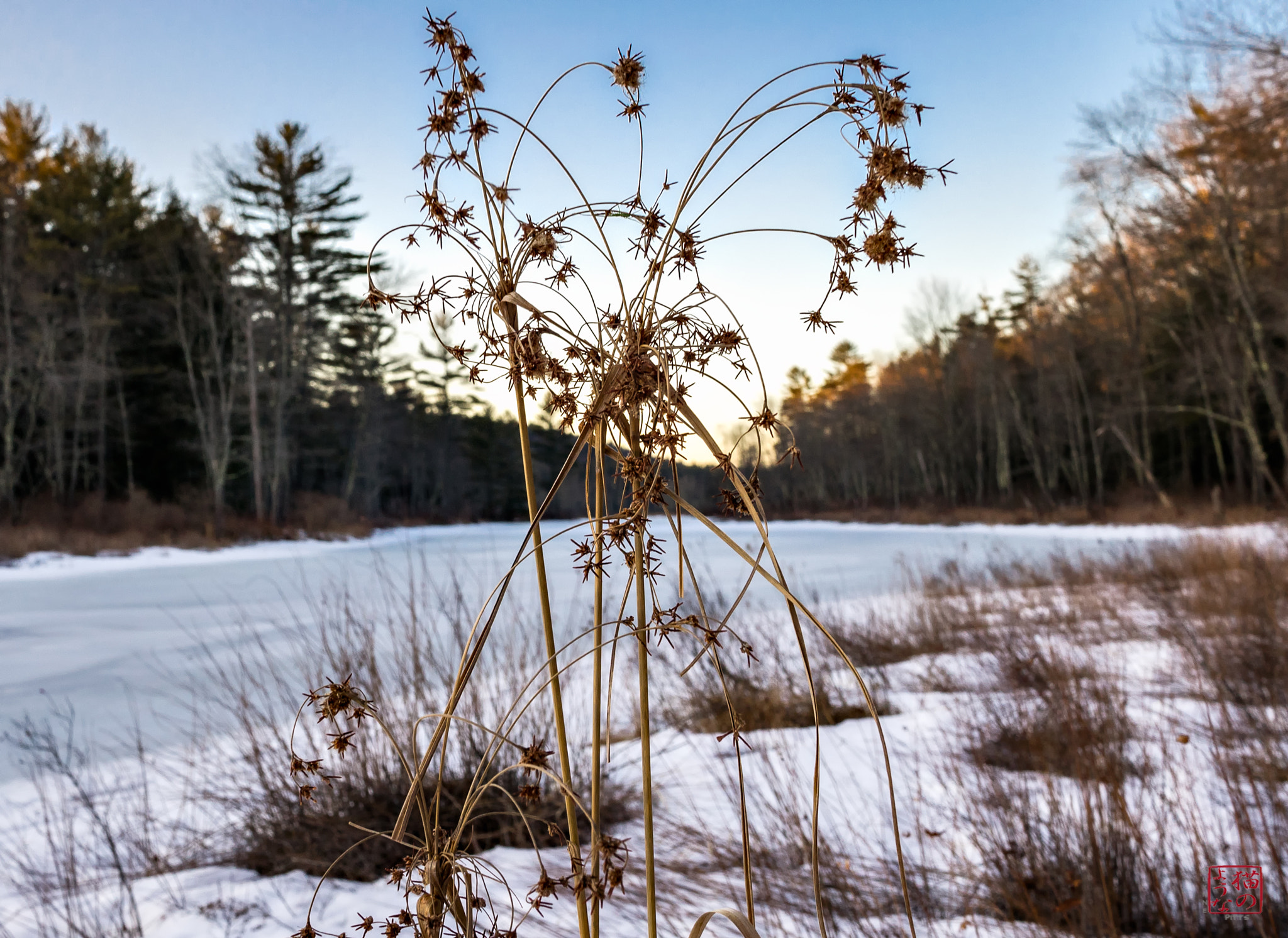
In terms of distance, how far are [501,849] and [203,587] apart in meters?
10.8

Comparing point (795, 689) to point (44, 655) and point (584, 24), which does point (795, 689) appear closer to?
point (584, 24)

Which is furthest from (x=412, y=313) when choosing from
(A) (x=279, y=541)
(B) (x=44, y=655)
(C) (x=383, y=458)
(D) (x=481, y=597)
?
(C) (x=383, y=458)

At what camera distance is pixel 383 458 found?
3356cm

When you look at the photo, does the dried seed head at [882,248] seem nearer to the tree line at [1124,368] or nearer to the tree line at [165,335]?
the tree line at [1124,368]

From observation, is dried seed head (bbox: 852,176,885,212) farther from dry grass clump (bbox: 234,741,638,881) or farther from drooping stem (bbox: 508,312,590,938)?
dry grass clump (bbox: 234,741,638,881)

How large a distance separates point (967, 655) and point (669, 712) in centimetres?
247

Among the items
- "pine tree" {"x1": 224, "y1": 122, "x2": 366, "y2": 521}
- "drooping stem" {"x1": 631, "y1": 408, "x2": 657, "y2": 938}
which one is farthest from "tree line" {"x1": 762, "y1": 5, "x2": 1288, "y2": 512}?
"pine tree" {"x1": 224, "y1": 122, "x2": 366, "y2": 521}

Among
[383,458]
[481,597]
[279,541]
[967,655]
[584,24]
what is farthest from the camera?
[383,458]

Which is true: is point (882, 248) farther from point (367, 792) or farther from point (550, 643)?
point (367, 792)

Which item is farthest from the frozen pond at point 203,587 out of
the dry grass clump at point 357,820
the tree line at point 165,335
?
the tree line at point 165,335

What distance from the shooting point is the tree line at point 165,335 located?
19.1m

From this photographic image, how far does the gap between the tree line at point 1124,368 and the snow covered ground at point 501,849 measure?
76.2 inches

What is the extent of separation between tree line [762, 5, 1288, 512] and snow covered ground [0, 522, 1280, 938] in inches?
76.2

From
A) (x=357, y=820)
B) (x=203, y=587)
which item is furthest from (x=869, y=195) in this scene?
(x=203, y=587)
